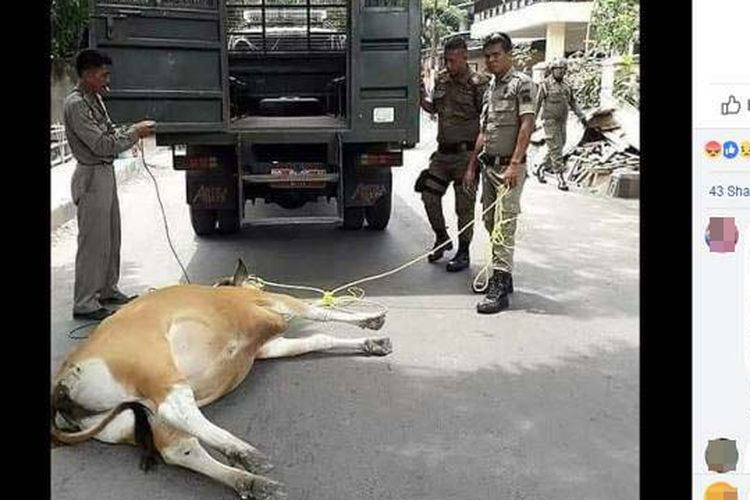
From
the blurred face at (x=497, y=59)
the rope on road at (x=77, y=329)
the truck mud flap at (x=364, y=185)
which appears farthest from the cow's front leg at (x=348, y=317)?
the truck mud flap at (x=364, y=185)

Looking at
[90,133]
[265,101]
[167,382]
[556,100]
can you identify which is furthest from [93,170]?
[556,100]

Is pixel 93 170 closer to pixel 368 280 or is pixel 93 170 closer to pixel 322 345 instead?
pixel 322 345

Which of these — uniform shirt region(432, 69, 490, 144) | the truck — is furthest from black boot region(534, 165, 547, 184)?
uniform shirt region(432, 69, 490, 144)

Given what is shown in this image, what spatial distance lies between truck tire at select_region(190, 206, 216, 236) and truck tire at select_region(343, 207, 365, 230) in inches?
46.0

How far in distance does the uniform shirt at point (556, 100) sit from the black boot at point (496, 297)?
5999 millimetres

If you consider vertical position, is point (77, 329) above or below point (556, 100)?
below

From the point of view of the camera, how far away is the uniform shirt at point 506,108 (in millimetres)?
4953

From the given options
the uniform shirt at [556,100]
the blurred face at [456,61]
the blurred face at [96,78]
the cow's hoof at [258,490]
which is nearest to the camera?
the cow's hoof at [258,490]

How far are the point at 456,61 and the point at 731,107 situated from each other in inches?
194

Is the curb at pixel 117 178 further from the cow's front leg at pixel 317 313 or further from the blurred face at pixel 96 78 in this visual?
the cow's front leg at pixel 317 313

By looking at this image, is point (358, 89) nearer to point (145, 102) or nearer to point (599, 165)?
point (145, 102)

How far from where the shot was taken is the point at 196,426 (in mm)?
2770

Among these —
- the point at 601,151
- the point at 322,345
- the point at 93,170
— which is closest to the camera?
the point at 322,345

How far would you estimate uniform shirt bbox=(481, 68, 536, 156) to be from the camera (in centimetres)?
495
